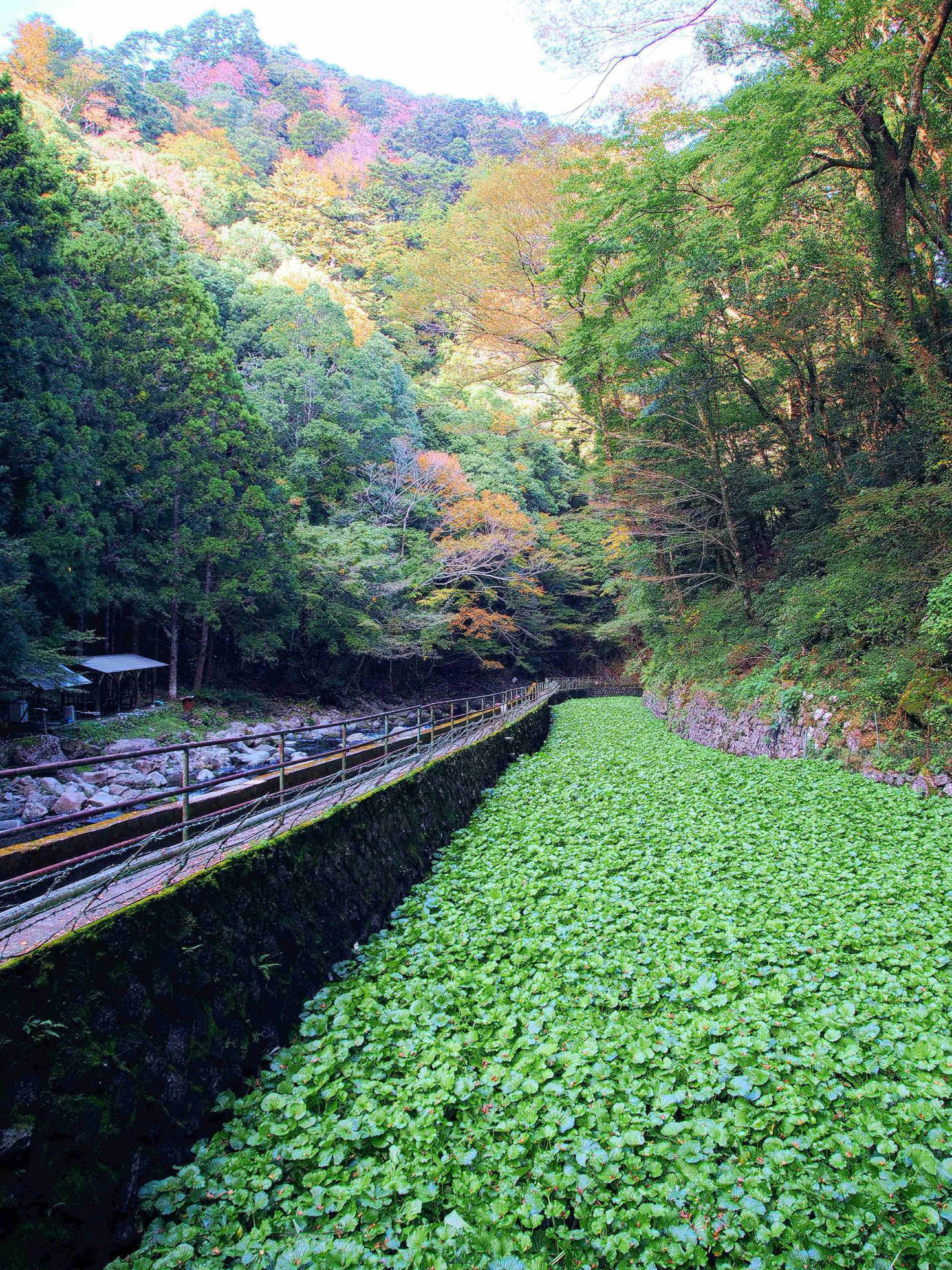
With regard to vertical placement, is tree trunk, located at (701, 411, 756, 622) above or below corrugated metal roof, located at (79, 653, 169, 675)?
above

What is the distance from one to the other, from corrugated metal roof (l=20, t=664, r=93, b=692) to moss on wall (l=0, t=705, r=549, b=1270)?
10.4 metres

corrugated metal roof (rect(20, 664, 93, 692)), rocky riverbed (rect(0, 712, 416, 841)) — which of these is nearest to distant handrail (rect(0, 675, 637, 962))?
rocky riverbed (rect(0, 712, 416, 841))

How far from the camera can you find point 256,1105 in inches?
126

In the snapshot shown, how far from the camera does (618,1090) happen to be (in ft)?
10.5

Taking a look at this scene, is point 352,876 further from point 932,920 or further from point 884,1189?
point 932,920

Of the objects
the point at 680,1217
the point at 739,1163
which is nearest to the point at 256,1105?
the point at 680,1217

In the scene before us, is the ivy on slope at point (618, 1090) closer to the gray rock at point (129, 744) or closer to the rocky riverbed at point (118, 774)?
the rocky riverbed at point (118, 774)

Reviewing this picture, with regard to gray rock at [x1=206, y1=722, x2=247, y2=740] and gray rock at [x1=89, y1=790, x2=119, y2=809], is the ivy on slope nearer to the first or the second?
gray rock at [x1=89, y1=790, x2=119, y2=809]

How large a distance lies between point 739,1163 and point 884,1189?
53cm

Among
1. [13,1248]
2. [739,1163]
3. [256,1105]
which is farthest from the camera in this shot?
[256,1105]

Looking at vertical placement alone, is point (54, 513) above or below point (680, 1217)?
above

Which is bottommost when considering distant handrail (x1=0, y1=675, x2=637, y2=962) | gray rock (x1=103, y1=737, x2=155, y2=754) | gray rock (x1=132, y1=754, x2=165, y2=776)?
gray rock (x1=132, y1=754, x2=165, y2=776)

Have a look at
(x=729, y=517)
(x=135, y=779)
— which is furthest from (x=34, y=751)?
(x=729, y=517)

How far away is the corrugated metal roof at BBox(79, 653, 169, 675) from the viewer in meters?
15.8
